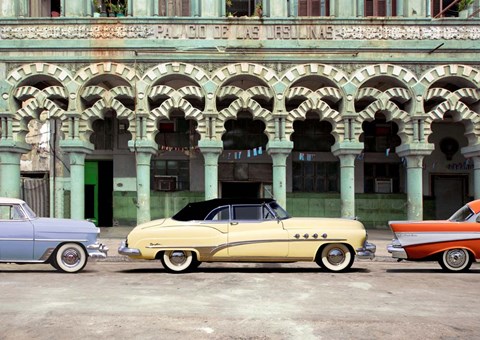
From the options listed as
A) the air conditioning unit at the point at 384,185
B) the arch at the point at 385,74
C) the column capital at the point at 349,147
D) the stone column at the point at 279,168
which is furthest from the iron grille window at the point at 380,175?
the stone column at the point at 279,168

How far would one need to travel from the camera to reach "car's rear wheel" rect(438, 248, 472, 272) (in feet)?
34.0

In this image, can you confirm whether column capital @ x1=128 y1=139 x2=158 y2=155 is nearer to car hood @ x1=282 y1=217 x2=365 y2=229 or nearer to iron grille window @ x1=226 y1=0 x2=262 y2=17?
iron grille window @ x1=226 y1=0 x2=262 y2=17

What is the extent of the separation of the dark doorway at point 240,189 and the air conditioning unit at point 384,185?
15.5 feet

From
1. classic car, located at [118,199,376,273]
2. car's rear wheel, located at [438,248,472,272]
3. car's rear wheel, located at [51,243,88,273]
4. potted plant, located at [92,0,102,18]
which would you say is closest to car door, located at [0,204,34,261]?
car's rear wheel, located at [51,243,88,273]

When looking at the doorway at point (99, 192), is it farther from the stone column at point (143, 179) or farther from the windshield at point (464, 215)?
the windshield at point (464, 215)

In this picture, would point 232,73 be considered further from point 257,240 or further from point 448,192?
point 448,192

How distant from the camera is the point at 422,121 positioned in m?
16.3

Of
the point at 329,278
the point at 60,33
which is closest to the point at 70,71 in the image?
the point at 60,33

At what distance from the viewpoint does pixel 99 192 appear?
66.6 ft

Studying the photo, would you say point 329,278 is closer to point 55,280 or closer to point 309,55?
point 55,280

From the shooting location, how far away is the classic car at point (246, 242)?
10023mm

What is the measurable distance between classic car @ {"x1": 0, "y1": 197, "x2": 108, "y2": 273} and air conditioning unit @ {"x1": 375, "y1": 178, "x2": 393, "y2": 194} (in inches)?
503

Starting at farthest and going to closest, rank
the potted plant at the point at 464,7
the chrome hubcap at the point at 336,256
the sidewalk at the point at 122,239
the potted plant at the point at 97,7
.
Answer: the potted plant at the point at 464,7 < the potted plant at the point at 97,7 < the sidewalk at the point at 122,239 < the chrome hubcap at the point at 336,256

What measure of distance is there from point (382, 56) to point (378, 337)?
12644 mm
